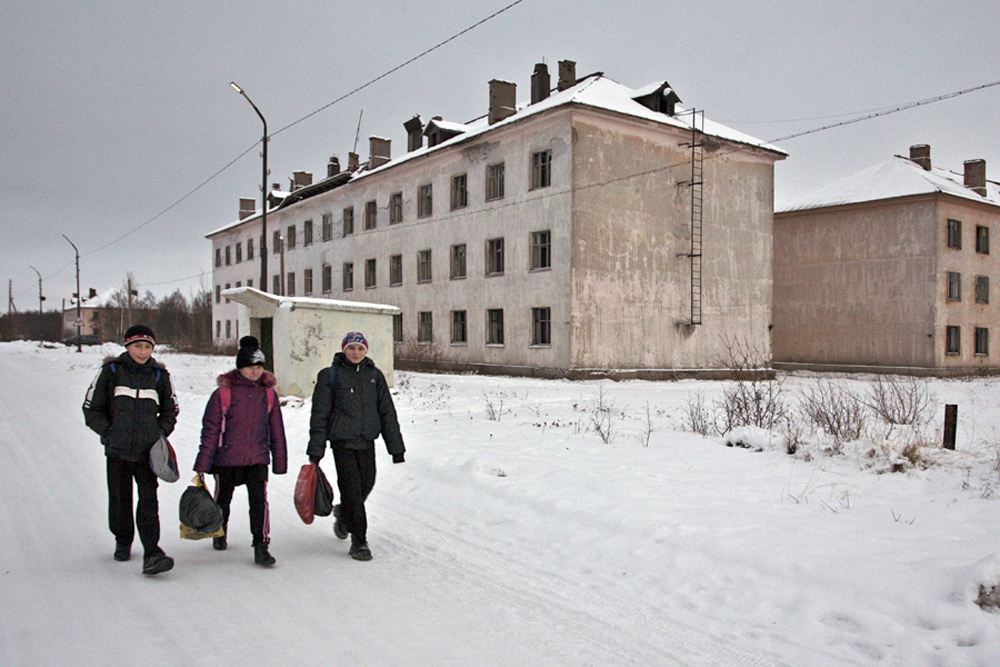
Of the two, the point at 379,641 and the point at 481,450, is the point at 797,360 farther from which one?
the point at 379,641

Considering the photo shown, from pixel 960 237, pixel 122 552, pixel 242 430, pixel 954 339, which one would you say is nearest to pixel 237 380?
pixel 242 430

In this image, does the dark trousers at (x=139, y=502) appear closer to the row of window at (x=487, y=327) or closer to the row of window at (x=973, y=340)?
the row of window at (x=487, y=327)

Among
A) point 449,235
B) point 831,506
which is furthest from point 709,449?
point 449,235

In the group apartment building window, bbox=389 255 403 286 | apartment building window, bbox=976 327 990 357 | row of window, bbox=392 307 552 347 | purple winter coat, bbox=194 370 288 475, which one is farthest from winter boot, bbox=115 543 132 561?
apartment building window, bbox=976 327 990 357

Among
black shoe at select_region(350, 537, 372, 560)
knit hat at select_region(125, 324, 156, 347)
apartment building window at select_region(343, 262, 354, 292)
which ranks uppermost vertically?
apartment building window at select_region(343, 262, 354, 292)

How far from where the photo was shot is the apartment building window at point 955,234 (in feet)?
106

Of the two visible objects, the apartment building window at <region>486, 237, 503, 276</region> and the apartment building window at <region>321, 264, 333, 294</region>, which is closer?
the apartment building window at <region>486, 237, 503, 276</region>

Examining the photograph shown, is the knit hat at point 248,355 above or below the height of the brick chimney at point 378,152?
below

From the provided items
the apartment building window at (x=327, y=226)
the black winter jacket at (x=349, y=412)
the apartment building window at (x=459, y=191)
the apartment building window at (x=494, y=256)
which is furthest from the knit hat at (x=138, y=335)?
the apartment building window at (x=327, y=226)

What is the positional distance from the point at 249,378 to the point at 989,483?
6.83 metres

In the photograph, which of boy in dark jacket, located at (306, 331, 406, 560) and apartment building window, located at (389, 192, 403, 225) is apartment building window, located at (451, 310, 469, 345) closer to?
apartment building window, located at (389, 192, 403, 225)

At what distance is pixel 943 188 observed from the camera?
105 ft

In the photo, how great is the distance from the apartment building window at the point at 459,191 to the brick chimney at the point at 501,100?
2.75 meters

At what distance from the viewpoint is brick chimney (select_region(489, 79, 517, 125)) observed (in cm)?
2789
